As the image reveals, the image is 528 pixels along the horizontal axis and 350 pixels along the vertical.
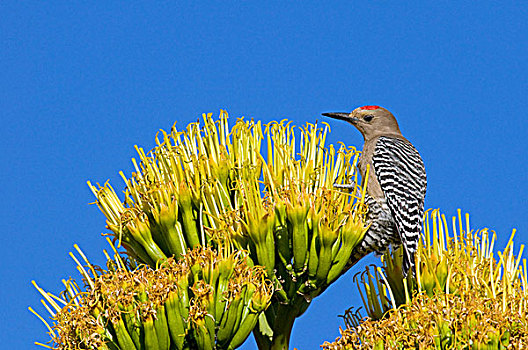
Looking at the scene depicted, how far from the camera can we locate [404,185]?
7102 millimetres

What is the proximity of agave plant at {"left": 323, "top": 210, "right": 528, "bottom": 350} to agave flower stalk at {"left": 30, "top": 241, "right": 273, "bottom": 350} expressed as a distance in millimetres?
723

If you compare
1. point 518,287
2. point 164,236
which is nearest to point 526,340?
point 518,287

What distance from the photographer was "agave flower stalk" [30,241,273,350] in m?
5.60

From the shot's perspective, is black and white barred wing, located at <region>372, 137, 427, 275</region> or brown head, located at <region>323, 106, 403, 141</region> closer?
black and white barred wing, located at <region>372, 137, 427, 275</region>

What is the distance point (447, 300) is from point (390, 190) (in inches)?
53.8

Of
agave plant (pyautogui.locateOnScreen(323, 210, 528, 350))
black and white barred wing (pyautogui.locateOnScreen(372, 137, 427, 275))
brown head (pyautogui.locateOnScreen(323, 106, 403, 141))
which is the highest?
brown head (pyautogui.locateOnScreen(323, 106, 403, 141))

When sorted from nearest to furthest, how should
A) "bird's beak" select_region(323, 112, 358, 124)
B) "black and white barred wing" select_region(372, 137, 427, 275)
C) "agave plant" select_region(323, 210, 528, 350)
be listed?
"agave plant" select_region(323, 210, 528, 350) → "black and white barred wing" select_region(372, 137, 427, 275) → "bird's beak" select_region(323, 112, 358, 124)

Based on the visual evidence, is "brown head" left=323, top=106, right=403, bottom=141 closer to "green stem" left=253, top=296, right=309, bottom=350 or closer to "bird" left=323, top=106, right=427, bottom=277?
"bird" left=323, top=106, right=427, bottom=277

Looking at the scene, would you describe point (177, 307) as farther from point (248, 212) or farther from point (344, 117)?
point (344, 117)

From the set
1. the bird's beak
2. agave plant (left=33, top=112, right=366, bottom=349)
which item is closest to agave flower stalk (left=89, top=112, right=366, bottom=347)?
agave plant (left=33, top=112, right=366, bottom=349)

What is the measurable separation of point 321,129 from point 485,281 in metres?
1.85

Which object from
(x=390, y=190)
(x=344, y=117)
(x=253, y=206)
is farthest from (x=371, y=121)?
(x=253, y=206)

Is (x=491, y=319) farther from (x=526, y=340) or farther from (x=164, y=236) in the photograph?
(x=164, y=236)

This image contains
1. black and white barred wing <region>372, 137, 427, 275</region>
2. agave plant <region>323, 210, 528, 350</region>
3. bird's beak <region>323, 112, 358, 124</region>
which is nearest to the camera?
agave plant <region>323, 210, 528, 350</region>
